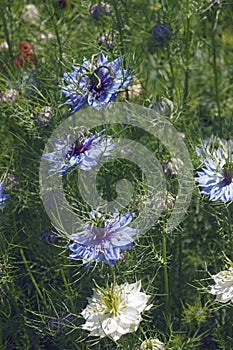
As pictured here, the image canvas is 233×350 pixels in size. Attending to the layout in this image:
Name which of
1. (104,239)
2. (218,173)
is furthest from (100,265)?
(218,173)

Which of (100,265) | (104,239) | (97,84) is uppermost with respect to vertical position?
(97,84)

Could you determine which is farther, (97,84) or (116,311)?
(97,84)

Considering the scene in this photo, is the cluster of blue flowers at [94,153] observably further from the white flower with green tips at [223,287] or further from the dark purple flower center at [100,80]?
the white flower with green tips at [223,287]

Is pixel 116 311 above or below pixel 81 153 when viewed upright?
below

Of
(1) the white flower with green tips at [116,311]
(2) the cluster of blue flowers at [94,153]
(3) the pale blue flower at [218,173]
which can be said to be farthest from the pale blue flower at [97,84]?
(1) the white flower with green tips at [116,311]

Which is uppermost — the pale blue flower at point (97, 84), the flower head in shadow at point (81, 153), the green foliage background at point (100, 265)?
the pale blue flower at point (97, 84)

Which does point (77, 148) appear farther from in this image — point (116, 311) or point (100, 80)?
point (116, 311)
